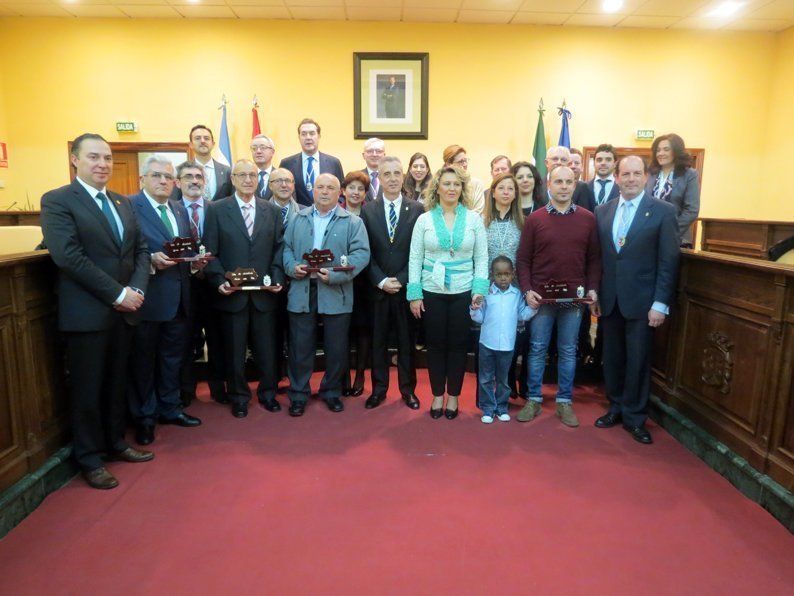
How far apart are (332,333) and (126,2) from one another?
542 cm

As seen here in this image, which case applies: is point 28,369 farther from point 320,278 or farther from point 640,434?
point 640,434

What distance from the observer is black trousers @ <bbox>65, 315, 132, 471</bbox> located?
2.46 meters

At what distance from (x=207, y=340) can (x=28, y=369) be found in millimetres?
1226

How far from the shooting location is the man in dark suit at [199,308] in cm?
337

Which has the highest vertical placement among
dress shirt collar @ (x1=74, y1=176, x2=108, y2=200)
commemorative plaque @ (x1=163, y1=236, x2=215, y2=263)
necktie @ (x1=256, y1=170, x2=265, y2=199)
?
necktie @ (x1=256, y1=170, x2=265, y2=199)

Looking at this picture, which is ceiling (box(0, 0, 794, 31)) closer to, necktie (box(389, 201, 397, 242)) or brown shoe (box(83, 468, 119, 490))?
necktie (box(389, 201, 397, 242))

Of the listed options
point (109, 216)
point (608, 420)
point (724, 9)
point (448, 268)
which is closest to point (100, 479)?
point (109, 216)

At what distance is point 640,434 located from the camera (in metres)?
3.05

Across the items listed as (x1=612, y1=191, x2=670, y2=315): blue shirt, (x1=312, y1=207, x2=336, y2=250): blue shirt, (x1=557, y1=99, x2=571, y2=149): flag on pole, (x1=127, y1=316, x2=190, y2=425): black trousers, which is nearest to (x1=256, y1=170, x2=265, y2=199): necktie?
(x1=312, y1=207, x2=336, y2=250): blue shirt

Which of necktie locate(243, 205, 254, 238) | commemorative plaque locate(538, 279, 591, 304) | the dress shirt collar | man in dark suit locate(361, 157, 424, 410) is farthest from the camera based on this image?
man in dark suit locate(361, 157, 424, 410)

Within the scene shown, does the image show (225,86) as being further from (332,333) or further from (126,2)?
(332,333)

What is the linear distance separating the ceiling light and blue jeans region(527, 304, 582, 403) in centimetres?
545

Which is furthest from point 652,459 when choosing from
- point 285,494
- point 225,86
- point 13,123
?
point 13,123

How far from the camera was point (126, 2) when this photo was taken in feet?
20.1
